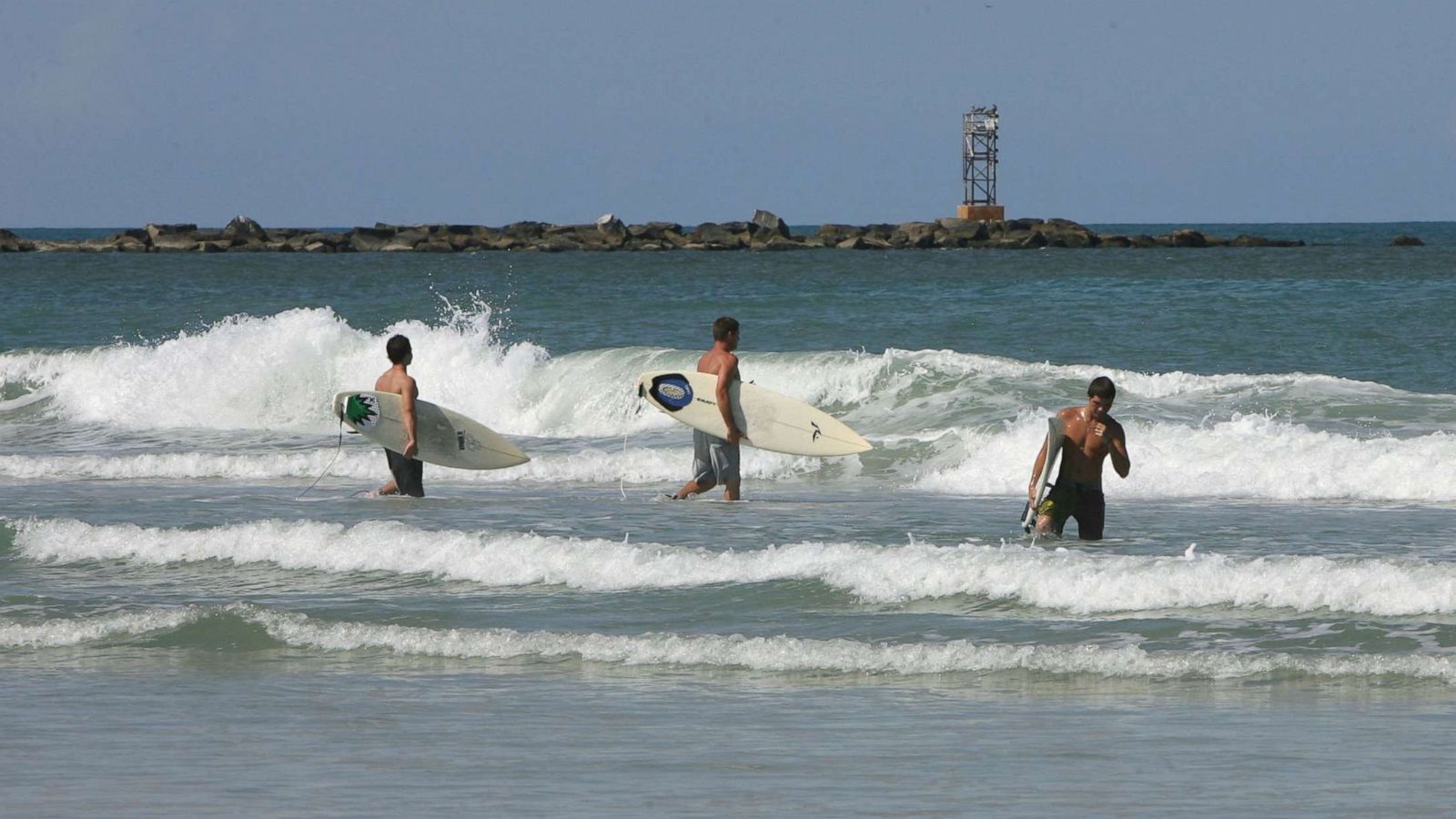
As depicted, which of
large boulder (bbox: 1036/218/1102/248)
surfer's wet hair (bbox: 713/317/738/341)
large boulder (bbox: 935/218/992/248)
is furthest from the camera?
large boulder (bbox: 1036/218/1102/248)

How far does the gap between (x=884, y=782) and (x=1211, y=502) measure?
816 cm

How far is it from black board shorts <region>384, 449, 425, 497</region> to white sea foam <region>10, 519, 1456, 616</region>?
1632mm

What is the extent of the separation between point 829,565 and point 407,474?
4.48m

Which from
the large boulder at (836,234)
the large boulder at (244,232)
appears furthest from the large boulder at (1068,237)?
the large boulder at (244,232)

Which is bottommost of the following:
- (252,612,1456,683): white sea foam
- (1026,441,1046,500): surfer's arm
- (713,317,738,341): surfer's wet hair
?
(252,612,1456,683): white sea foam

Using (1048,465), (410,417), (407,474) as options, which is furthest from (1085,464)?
(407,474)

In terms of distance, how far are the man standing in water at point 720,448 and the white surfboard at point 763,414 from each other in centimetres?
34

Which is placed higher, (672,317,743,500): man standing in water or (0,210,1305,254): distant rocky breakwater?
(0,210,1305,254): distant rocky breakwater

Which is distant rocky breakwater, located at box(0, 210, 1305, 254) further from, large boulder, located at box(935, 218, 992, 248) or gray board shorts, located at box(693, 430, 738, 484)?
gray board shorts, located at box(693, 430, 738, 484)

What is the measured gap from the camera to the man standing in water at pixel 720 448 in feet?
41.8

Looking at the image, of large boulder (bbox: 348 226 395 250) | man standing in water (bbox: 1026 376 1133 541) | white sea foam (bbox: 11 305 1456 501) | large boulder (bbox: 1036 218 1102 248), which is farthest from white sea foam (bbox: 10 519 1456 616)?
large boulder (bbox: 1036 218 1102 248)

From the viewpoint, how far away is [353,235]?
74062mm

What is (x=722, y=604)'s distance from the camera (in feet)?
30.4

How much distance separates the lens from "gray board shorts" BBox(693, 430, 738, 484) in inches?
509
